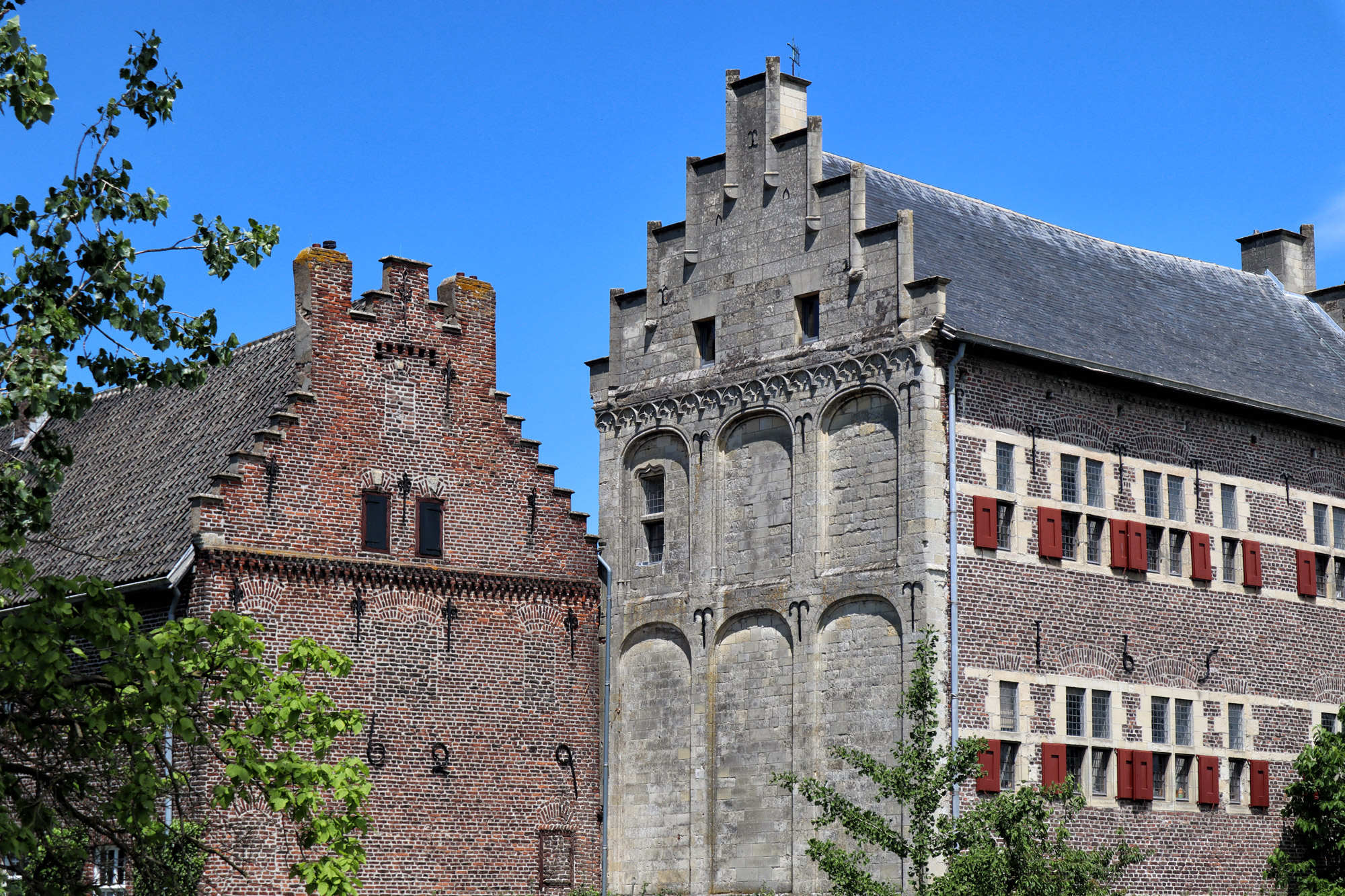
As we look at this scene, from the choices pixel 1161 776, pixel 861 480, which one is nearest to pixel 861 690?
pixel 861 480

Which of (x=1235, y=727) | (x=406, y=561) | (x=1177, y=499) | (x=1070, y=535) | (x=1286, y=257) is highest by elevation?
(x=1286, y=257)

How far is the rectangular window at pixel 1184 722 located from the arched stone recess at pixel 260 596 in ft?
47.0

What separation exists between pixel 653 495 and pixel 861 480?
15.5 feet

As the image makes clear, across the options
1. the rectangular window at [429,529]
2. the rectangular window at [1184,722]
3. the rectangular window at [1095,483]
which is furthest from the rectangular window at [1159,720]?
the rectangular window at [429,529]

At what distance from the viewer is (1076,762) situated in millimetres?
29656

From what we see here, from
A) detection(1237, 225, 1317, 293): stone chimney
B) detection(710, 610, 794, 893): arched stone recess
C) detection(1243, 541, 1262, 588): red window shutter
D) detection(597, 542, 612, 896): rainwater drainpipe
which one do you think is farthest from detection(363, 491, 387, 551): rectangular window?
detection(1237, 225, 1317, 293): stone chimney

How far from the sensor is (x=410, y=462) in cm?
3098

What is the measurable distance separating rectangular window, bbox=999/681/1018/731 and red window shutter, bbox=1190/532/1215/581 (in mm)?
4638

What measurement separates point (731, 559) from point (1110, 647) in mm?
6119

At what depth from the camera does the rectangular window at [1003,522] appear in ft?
96.1

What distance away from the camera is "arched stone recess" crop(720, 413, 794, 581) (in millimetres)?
30562

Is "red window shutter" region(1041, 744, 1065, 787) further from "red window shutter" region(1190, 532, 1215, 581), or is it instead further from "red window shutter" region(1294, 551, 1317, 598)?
"red window shutter" region(1294, 551, 1317, 598)

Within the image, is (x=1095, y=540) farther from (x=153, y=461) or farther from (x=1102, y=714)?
(x=153, y=461)

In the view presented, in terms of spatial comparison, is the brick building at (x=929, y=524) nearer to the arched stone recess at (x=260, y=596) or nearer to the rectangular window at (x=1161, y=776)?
the rectangular window at (x=1161, y=776)
